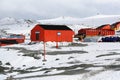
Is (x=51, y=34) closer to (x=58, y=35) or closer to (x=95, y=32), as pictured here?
(x=58, y=35)

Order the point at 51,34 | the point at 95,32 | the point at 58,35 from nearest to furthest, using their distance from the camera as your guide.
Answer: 1. the point at 51,34
2. the point at 58,35
3. the point at 95,32

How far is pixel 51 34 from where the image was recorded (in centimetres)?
5756

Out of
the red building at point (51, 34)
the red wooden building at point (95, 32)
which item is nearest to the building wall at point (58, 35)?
the red building at point (51, 34)

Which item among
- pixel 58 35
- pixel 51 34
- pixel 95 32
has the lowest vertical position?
pixel 58 35

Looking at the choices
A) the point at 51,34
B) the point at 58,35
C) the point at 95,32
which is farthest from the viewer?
the point at 95,32

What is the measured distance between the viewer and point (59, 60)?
1511 inches

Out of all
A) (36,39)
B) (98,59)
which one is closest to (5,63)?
(98,59)

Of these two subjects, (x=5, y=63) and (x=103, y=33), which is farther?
(x=103, y=33)

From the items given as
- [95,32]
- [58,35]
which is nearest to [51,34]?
[58,35]

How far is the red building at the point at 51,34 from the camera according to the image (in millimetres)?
57625

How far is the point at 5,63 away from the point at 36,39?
22144 mm

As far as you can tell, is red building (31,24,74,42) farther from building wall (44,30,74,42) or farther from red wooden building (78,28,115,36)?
red wooden building (78,28,115,36)

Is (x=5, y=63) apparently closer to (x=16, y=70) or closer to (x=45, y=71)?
(x=16, y=70)

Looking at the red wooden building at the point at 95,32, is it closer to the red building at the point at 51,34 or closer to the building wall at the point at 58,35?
the red building at the point at 51,34
